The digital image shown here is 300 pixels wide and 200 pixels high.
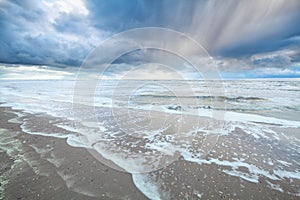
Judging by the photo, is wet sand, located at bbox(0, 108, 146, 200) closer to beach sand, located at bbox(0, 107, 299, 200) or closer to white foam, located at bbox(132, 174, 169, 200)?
beach sand, located at bbox(0, 107, 299, 200)

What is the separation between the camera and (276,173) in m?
4.05

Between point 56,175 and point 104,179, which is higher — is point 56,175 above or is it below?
below

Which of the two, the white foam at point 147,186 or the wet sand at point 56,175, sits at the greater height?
the white foam at point 147,186

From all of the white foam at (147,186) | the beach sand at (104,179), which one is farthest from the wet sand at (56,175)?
the white foam at (147,186)

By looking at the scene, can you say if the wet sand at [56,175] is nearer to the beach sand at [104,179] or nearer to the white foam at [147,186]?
the beach sand at [104,179]

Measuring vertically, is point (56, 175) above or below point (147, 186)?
below

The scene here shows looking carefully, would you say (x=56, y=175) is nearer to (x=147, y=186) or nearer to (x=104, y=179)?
(x=104, y=179)

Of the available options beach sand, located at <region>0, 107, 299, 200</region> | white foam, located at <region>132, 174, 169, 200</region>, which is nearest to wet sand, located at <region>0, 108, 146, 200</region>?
beach sand, located at <region>0, 107, 299, 200</region>

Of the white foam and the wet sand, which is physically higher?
the white foam

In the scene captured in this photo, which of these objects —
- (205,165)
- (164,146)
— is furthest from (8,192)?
(205,165)

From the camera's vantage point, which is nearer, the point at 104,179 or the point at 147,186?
the point at 147,186

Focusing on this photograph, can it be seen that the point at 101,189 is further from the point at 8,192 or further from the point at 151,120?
the point at 151,120

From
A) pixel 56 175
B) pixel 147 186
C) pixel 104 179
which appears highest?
pixel 147 186

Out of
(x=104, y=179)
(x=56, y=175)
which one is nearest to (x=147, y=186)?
(x=104, y=179)
